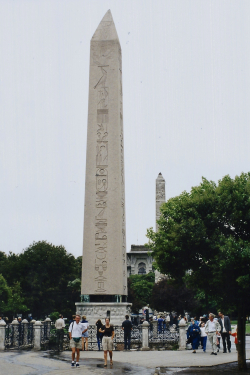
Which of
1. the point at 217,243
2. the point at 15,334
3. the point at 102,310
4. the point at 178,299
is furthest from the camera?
the point at 178,299

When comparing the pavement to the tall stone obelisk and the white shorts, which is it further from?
the tall stone obelisk

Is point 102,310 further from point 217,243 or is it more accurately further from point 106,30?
point 106,30

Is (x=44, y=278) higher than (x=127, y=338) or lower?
higher

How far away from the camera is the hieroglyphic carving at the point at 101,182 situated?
77.6 ft

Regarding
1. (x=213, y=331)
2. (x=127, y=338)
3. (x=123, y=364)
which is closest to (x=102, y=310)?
(x=127, y=338)

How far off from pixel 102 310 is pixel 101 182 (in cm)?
556

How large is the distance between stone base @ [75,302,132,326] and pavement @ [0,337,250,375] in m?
Result: 2.41

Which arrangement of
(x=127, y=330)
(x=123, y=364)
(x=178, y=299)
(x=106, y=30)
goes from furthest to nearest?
1. (x=178, y=299)
2. (x=106, y=30)
3. (x=127, y=330)
4. (x=123, y=364)

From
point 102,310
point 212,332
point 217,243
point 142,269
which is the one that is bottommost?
point 212,332

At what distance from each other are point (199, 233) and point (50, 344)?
14102mm

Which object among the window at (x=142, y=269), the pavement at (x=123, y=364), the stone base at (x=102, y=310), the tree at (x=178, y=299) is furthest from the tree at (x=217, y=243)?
the window at (x=142, y=269)

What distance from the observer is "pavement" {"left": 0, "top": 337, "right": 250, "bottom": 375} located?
601 inches

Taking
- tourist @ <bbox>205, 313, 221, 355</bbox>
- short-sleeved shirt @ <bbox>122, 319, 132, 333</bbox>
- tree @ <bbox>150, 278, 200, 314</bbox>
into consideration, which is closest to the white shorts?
short-sleeved shirt @ <bbox>122, 319, 132, 333</bbox>

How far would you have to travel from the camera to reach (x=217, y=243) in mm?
16094
